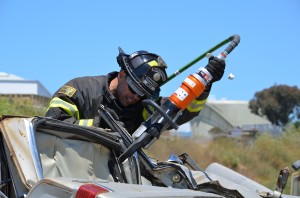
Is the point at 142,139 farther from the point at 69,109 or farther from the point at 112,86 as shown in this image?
the point at 112,86

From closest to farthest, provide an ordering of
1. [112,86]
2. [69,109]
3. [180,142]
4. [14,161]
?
[14,161]
[69,109]
[112,86]
[180,142]

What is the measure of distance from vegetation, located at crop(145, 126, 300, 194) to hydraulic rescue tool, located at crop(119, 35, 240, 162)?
51.0ft

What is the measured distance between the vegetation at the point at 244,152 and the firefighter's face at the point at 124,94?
14.8 m

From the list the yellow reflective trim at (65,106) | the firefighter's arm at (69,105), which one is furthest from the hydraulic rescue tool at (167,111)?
the yellow reflective trim at (65,106)

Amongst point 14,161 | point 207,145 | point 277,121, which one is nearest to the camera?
point 14,161

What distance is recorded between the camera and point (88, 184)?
92.1 inches

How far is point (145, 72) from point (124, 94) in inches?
14.1

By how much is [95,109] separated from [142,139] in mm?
874

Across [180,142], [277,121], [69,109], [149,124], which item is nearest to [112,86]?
[69,109]

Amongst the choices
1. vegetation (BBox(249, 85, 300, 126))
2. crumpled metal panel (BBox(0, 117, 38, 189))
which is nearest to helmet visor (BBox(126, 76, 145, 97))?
crumpled metal panel (BBox(0, 117, 38, 189))

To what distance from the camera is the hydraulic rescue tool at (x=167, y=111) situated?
3.38 m

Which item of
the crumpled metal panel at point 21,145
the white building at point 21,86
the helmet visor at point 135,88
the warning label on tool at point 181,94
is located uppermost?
the warning label on tool at point 181,94

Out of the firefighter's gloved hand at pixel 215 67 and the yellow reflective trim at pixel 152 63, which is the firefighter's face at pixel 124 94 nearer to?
the yellow reflective trim at pixel 152 63

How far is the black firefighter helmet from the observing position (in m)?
4.00
